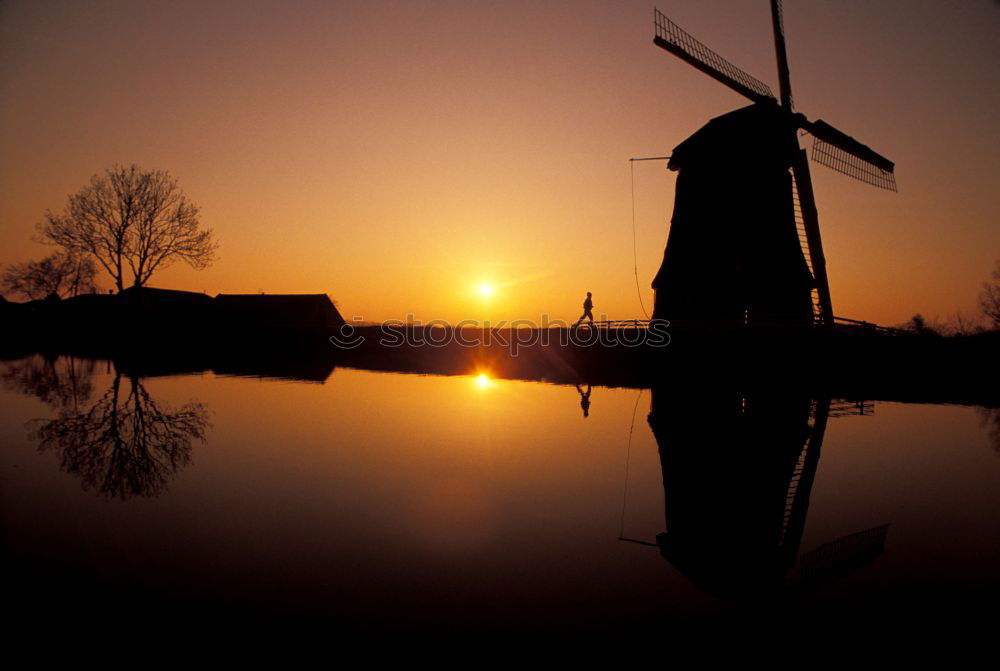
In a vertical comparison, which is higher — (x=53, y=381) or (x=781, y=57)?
(x=781, y=57)

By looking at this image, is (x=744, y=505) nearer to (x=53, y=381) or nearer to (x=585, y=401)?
(x=585, y=401)

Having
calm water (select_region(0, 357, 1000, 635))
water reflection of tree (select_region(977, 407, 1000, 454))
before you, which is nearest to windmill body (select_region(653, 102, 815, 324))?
water reflection of tree (select_region(977, 407, 1000, 454))

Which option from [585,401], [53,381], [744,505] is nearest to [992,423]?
[585,401]

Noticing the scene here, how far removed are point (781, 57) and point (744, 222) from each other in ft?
30.2

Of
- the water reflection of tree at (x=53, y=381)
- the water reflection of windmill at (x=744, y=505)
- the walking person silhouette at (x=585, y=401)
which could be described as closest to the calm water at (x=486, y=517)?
the water reflection of windmill at (x=744, y=505)

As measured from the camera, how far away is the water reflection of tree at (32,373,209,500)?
6809 millimetres

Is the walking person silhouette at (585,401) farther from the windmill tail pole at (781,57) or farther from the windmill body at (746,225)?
the windmill tail pole at (781,57)

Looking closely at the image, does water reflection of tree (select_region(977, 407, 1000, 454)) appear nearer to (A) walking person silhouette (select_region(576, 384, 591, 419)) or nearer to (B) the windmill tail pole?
(A) walking person silhouette (select_region(576, 384, 591, 419))

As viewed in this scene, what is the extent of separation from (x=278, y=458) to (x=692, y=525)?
6282mm

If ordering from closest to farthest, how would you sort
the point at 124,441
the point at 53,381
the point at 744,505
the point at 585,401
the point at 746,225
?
1. the point at 744,505
2. the point at 124,441
3. the point at 585,401
4. the point at 53,381
5. the point at 746,225

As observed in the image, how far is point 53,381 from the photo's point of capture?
16.7 metres

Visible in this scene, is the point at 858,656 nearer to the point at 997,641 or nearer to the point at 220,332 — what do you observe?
the point at 997,641

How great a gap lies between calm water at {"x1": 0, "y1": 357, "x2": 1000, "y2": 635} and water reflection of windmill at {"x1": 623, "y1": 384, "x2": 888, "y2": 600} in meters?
0.03

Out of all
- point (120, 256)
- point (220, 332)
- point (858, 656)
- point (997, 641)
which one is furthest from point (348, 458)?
point (120, 256)
